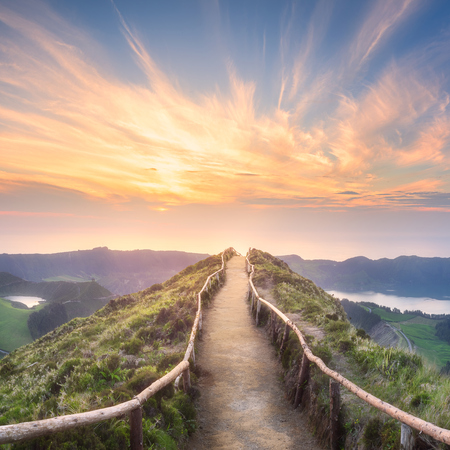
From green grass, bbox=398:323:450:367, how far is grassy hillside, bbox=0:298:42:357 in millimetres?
198216

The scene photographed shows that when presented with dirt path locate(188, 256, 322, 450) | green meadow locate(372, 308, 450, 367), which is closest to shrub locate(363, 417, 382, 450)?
dirt path locate(188, 256, 322, 450)

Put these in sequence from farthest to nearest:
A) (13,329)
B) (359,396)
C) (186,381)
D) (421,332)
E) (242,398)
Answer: (421,332) → (13,329) → (242,398) → (186,381) → (359,396)

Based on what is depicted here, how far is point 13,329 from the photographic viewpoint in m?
162

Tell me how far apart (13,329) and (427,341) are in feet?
763

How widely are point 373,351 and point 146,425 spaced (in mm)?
6728

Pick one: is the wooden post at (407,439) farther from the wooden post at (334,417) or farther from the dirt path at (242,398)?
the dirt path at (242,398)

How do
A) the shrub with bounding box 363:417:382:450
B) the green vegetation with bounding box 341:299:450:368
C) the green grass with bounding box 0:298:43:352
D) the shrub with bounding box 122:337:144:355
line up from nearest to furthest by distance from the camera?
1. the shrub with bounding box 363:417:382:450
2. the shrub with bounding box 122:337:144:355
3. the green grass with bounding box 0:298:43:352
4. the green vegetation with bounding box 341:299:450:368

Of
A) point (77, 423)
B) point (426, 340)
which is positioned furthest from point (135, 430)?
point (426, 340)

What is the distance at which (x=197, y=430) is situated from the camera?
7180 mm

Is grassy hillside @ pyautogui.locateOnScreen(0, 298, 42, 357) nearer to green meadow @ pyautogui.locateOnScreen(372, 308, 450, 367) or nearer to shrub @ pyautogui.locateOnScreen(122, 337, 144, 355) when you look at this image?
shrub @ pyautogui.locateOnScreen(122, 337, 144, 355)

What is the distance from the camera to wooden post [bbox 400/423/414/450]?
4.46 metres

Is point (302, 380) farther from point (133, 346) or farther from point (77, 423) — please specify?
point (133, 346)

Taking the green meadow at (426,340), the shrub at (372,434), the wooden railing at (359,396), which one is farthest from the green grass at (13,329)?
the green meadow at (426,340)

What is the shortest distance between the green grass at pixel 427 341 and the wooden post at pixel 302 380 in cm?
16328
